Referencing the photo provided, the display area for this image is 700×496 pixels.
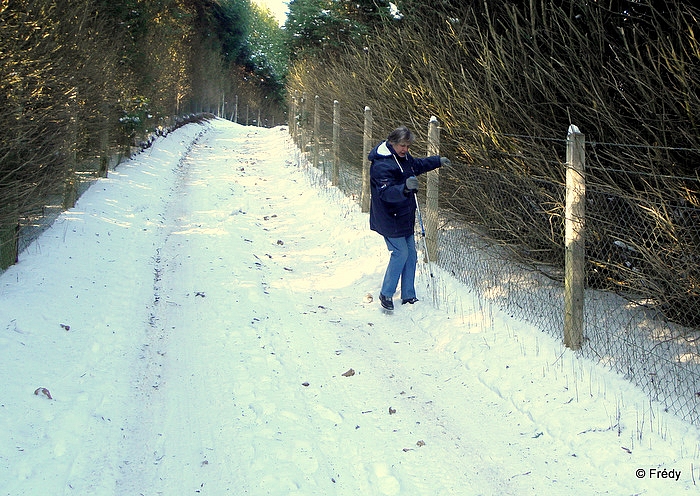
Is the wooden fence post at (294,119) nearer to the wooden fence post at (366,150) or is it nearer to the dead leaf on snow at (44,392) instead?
the wooden fence post at (366,150)

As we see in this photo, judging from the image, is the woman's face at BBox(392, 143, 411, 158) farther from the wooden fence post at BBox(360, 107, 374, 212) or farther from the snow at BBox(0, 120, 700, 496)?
the wooden fence post at BBox(360, 107, 374, 212)

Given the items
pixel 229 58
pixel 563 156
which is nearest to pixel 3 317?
pixel 563 156

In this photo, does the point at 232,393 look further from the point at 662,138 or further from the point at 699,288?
the point at 662,138

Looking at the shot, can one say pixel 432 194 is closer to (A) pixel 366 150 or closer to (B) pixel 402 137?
(B) pixel 402 137

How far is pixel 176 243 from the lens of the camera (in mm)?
10445

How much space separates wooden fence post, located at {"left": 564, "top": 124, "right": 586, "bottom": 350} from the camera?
5438 millimetres

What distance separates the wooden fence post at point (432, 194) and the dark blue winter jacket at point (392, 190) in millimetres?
905

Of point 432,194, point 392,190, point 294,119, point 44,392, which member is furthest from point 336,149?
point 294,119

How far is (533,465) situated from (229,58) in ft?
168

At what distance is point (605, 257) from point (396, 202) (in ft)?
7.02

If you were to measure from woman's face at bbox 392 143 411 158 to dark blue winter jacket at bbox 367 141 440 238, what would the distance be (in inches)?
2.2

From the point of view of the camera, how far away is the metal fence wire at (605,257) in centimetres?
507

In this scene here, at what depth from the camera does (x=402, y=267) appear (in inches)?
289

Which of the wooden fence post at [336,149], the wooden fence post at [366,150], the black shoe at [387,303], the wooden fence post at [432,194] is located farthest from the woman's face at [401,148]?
the wooden fence post at [336,149]
